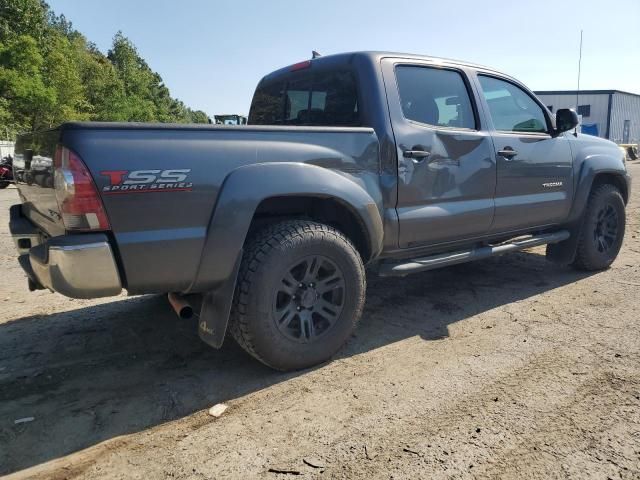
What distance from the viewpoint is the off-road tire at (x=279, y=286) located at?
2.79m

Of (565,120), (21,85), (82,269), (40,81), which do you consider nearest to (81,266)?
(82,269)

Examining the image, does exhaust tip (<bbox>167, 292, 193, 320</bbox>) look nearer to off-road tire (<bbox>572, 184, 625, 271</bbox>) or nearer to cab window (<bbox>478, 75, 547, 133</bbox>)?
cab window (<bbox>478, 75, 547, 133</bbox>)

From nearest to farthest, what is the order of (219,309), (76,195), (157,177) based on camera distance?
1. (76,195)
2. (157,177)
3. (219,309)

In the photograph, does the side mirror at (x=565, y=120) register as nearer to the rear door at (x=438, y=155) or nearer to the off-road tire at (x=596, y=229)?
the off-road tire at (x=596, y=229)

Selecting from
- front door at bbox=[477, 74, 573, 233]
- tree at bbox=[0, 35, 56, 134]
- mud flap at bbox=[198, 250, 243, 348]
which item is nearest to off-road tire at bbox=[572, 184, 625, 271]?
front door at bbox=[477, 74, 573, 233]

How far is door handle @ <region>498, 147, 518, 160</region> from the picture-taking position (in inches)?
161

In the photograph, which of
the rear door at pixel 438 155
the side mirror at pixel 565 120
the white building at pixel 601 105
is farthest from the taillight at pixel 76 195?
the white building at pixel 601 105

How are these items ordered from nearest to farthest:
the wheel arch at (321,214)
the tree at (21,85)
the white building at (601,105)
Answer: the wheel arch at (321,214)
the tree at (21,85)
the white building at (601,105)

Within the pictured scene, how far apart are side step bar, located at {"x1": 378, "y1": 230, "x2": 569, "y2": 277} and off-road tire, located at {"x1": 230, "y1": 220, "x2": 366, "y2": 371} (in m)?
0.38

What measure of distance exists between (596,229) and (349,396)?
3.82 metres

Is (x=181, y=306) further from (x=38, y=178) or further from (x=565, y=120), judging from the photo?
(x=565, y=120)

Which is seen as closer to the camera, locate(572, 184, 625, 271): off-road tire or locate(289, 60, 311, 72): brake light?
locate(289, 60, 311, 72): brake light

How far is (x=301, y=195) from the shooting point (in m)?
2.94

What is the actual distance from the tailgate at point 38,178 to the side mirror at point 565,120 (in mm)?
4126
